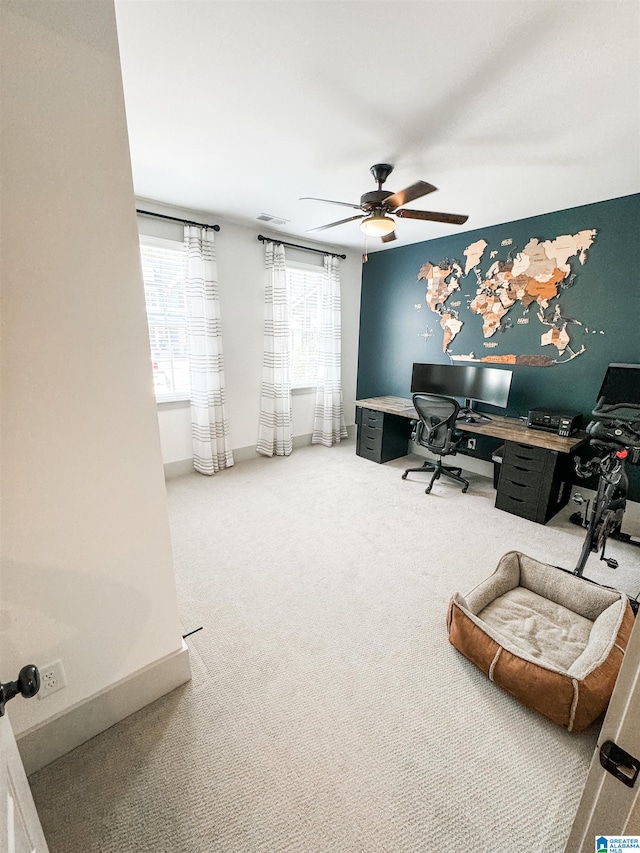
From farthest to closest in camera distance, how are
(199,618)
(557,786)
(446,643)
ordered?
(199,618), (446,643), (557,786)

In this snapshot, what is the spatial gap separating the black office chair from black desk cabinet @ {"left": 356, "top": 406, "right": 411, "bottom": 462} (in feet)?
1.86

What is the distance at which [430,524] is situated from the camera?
281 centimetres

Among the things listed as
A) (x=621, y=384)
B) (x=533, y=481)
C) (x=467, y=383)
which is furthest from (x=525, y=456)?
(x=467, y=383)

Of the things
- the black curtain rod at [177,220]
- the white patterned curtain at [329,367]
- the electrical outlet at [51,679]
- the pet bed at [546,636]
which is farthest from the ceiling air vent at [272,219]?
the electrical outlet at [51,679]

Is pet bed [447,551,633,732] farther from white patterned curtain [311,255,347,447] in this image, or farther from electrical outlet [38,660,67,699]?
white patterned curtain [311,255,347,447]

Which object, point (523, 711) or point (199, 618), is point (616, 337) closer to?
point (523, 711)

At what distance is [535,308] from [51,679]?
13.3ft

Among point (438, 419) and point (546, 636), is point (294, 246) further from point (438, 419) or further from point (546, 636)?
point (546, 636)

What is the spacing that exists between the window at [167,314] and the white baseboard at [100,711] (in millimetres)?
2378

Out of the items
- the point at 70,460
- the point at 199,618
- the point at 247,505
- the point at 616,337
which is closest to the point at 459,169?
the point at 616,337

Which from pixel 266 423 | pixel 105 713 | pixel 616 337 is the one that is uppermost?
pixel 616 337

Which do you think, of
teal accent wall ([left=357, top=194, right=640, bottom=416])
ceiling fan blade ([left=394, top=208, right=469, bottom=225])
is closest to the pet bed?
teal accent wall ([left=357, top=194, right=640, bottom=416])

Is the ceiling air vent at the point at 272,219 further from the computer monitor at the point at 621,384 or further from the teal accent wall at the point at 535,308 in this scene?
the computer monitor at the point at 621,384

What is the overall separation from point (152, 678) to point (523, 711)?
1.50 meters
